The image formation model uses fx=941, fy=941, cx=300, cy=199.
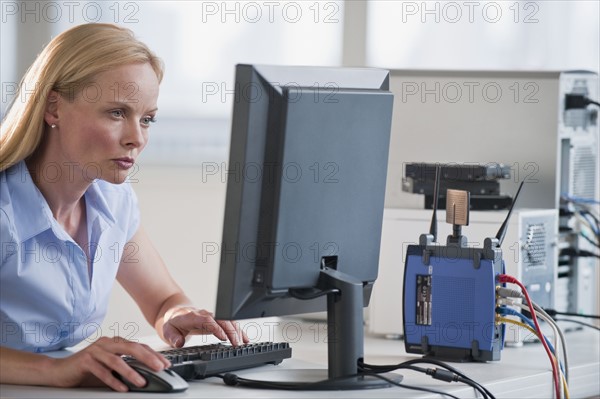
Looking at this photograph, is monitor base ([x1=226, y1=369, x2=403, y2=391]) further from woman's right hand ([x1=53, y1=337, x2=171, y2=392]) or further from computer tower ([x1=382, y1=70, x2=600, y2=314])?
computer tower ([x1=382, y1=70, x2=600, y2=314])

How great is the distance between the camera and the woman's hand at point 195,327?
1.68 meters

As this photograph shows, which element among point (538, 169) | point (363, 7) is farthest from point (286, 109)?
point (363, 7)

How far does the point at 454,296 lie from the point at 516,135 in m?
0.64

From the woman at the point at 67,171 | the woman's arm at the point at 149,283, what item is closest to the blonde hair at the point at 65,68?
the woman at the point at 67,171

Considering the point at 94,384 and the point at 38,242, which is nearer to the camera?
the point at 94,384

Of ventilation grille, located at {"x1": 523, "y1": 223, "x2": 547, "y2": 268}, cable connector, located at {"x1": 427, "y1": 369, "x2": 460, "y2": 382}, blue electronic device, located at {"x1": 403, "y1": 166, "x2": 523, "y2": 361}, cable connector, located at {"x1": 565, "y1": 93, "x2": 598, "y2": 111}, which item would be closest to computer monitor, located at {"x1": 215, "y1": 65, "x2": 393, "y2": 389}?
cable connector, located at {"x1": 427, "y1": 369, "x2": 460, "y2": 382}

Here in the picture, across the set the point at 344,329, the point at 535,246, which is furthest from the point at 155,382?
the point at 535,246

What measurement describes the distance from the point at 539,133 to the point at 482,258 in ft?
1.99

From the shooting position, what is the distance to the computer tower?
2.17 meters

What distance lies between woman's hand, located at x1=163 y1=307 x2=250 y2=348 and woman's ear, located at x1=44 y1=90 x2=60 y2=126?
427 mm

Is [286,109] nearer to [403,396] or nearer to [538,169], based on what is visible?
[403,396]

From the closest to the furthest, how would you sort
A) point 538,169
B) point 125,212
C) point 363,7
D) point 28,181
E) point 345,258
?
1. point 345,258
2. point 28,181
3. point 125,212
4. point 538,169
5. point 363,7

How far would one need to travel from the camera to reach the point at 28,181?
1.65 metres

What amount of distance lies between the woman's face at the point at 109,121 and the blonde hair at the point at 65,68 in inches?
0.7
